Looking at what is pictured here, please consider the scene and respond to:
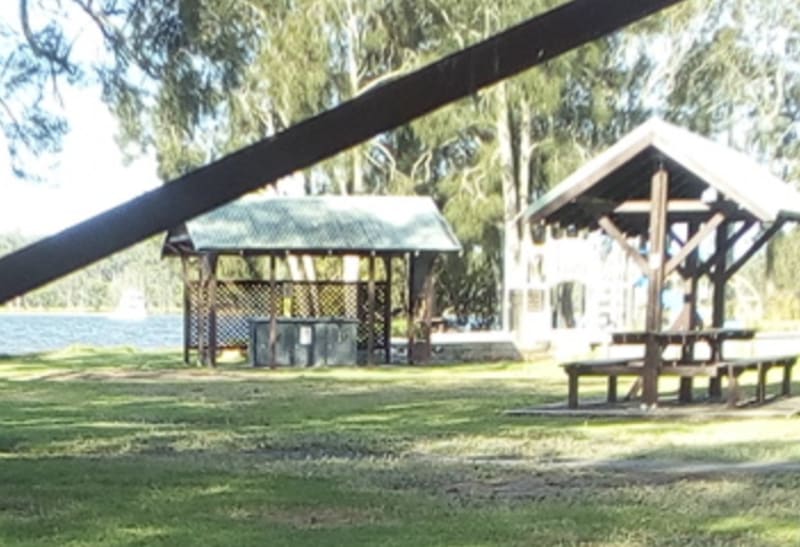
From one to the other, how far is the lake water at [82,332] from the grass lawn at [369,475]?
64.0ft

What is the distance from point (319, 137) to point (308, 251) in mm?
23758

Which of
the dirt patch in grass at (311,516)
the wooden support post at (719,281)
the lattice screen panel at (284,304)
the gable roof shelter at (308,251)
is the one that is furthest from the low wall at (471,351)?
the dirt patch in grass at (311,516)

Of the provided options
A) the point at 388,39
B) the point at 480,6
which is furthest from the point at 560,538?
the point at 388,39

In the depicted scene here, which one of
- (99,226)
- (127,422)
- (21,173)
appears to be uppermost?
(21,173)

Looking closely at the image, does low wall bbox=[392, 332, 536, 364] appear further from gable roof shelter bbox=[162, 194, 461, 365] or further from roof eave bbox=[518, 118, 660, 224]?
roof eave bbox=[518, 118, 660, 224]

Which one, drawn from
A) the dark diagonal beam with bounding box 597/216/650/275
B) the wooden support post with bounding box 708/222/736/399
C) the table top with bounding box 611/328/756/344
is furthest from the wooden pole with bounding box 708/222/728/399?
the table top with bounding box 611/328/756/344

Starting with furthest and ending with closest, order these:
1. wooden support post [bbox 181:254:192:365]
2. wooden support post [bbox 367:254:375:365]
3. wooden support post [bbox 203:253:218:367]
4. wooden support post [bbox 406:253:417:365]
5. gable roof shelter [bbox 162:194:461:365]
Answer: wooden support post [bbox 406:253:417:365] < wooden support post [bbox 181:254:192:365] < wooden support post [bbox 367:254:375:365] < gable roof shelter [bbox 162:194:461:365] < wooden support post [bbox 203:253:218:367]

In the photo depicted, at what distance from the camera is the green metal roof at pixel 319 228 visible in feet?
82.1

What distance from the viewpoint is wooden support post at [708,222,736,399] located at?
15414 millimetres

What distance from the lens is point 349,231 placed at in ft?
85.9

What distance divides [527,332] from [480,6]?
8.04m

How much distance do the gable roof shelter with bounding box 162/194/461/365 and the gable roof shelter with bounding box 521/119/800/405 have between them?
31.7ft

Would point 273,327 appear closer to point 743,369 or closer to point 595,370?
point 595,370

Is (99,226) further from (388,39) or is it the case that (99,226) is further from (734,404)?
(388,39)
